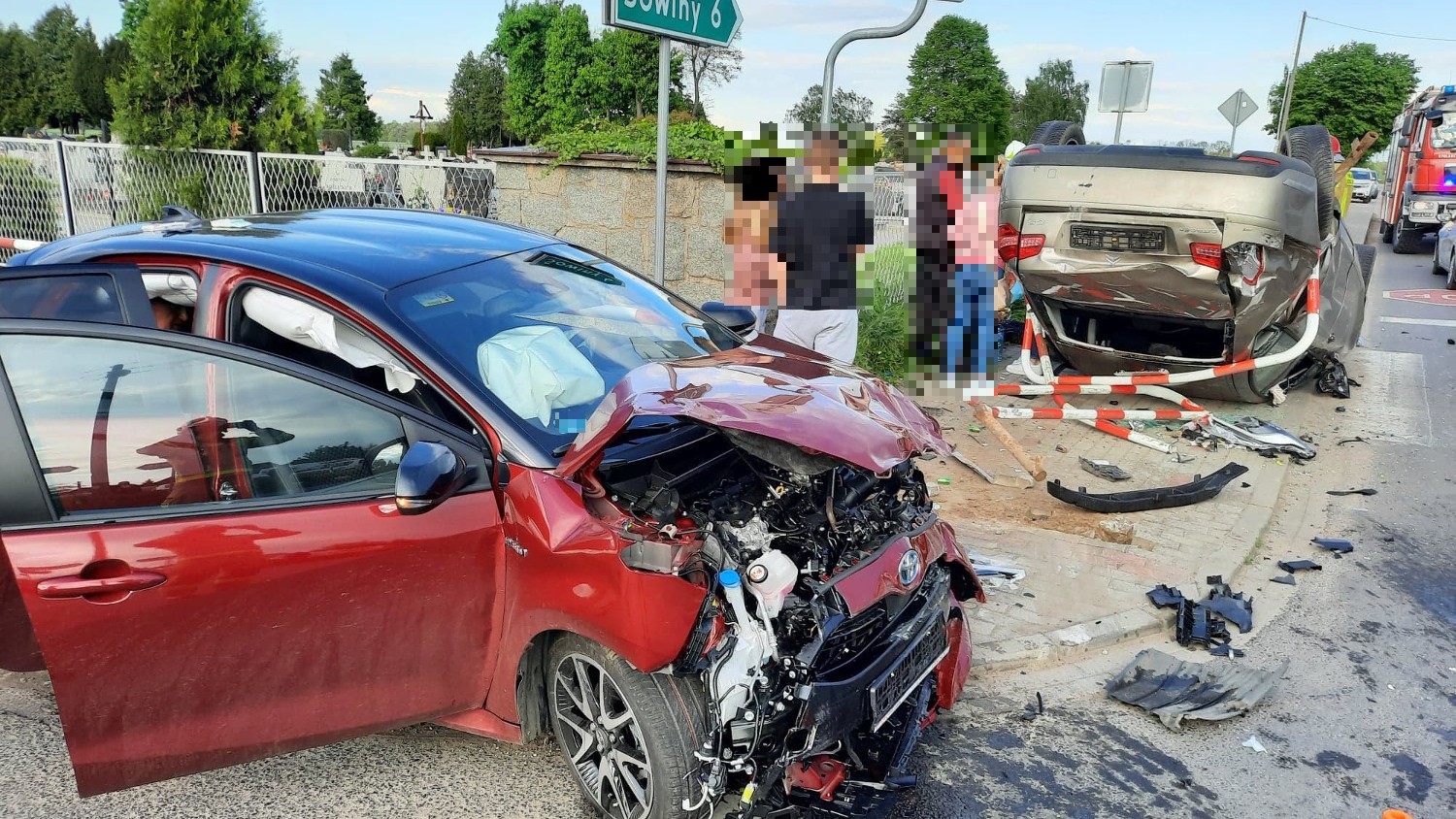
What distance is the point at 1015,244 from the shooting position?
7391 millimetres

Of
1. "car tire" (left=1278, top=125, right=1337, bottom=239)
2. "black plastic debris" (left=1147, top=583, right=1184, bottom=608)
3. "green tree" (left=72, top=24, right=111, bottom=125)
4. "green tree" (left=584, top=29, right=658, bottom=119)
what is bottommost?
"black plastic debris" (left=1147, top=583, right=1184, bottom=608)

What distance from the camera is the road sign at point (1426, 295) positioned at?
50.3ft

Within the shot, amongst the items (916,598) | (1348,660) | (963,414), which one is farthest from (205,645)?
(963,414)

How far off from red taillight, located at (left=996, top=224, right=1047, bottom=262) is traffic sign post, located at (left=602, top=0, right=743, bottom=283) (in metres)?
3.07

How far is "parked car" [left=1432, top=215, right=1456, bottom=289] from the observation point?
16.5m

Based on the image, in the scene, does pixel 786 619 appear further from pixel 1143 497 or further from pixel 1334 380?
pixel 1334 380

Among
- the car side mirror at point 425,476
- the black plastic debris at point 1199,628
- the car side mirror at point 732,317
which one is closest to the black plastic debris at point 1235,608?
the black plastic debris at point 1199,628

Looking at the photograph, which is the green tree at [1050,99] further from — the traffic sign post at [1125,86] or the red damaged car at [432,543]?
the red damaged car at [432,543]

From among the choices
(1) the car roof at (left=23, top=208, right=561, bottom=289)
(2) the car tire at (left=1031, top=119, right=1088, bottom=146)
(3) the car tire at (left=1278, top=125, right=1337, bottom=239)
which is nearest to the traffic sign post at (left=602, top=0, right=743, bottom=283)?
(1) the car roof at (left=23, top=208, right=561, bottom=289)

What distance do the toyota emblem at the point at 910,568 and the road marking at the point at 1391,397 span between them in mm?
6787

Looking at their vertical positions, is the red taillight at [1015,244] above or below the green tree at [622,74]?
below

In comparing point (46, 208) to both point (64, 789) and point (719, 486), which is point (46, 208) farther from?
point (719, 486)

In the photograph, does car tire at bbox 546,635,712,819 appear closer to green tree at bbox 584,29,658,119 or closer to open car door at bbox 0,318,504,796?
open car door at bbox 0,318,504,796

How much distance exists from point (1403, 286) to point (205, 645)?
20.2 metres
